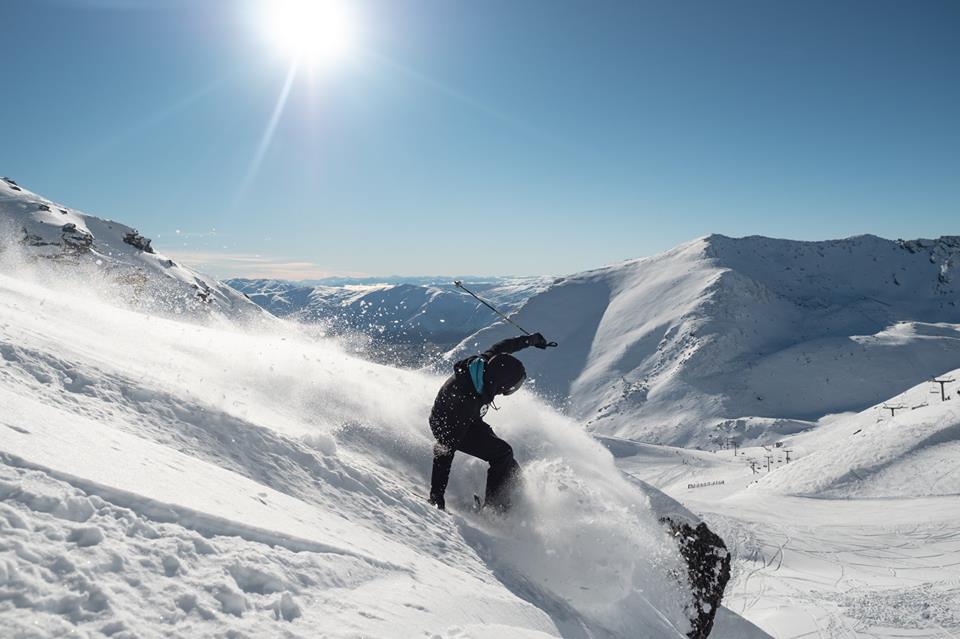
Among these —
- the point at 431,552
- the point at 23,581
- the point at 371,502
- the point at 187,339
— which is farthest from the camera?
the point at 187,339

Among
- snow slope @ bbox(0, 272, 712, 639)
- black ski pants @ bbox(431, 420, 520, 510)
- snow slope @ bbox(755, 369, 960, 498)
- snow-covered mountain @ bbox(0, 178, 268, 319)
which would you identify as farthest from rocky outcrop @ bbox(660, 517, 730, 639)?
snow-covered mountain @ bbox(0, 178, 268, 319)

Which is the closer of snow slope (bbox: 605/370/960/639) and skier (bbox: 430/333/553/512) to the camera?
skier (bbox: 430/333/553/512)

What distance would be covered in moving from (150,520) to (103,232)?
9593 centimetres

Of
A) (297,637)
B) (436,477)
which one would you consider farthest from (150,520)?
(436,477)

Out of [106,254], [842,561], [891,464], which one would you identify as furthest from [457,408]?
[106,254]

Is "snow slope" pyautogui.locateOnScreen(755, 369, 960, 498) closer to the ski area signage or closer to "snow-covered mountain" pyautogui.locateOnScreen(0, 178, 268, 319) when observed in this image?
the ski area signage

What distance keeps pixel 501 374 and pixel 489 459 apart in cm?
129

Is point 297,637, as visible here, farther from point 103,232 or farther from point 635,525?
point 103,232

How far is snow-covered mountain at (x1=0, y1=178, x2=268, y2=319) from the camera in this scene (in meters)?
59.3

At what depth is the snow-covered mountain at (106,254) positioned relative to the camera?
59312 millimetres

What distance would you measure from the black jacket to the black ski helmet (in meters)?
0.08

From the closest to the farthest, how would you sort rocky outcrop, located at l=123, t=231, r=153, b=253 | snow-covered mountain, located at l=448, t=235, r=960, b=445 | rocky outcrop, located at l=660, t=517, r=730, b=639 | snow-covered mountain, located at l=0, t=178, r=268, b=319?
rocky outcrop, located at l=660, t=517, r=730, b=639
snow-covered mountain, located at l=0, t=178, r=268, b=319
rocky outcrop, located at l=123, t=231, r=153, b=253
snow-covered mountain, located at l=448, t=235, r=960, b=445

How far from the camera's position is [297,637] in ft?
9.50

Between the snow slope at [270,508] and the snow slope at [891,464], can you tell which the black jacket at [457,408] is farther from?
the snow slope at [891,464]
